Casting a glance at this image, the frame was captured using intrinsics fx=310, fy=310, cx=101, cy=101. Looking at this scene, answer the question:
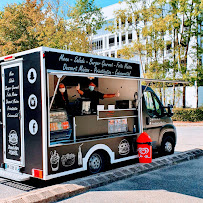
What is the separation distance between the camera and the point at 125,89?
8445 millimetres

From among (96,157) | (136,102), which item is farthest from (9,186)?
(136,102)

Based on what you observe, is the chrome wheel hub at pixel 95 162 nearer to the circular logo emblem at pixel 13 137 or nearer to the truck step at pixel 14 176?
the truck step at pixel 14 176

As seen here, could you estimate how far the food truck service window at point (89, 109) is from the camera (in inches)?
258

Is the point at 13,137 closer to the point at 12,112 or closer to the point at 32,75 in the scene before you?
the point at 12,112

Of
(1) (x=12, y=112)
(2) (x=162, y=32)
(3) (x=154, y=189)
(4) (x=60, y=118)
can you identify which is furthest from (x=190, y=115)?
(1) (x=12, y=112)

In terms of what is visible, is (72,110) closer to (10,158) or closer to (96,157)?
(96,157)

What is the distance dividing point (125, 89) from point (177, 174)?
2.65 meters

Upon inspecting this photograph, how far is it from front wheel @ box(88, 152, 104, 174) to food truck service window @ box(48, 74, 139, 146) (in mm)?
438

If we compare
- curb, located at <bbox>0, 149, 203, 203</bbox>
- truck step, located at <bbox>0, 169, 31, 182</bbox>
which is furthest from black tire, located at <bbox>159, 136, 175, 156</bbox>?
truck step, located at <bbox>0, 169, 31, 182</bbox>

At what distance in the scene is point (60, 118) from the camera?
657 centimetres

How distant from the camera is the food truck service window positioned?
6.55m

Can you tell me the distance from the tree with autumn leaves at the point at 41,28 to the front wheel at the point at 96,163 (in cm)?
1533

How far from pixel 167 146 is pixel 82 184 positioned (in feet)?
13.3

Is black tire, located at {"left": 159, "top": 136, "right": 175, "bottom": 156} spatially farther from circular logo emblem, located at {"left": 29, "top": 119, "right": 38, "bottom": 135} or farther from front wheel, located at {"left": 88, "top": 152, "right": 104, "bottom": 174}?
circular logo emblem, located at {"left": 29, "top": 119, "right": 38, "bottom": 135}
